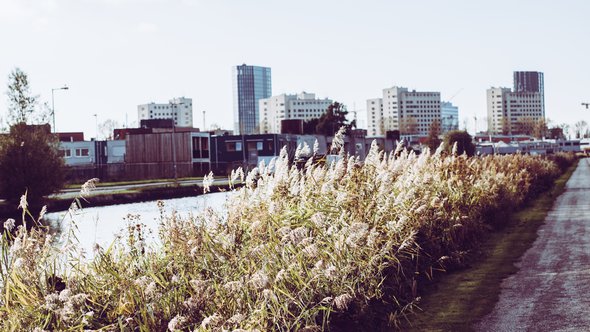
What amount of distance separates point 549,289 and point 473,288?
3.55 feet

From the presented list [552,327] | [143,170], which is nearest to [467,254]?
[552,327]

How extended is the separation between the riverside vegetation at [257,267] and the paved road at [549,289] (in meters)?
1.20

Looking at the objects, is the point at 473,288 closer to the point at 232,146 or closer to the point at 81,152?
the point at 232,146

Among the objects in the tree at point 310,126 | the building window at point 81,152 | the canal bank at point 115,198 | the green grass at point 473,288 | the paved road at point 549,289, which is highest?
the tree at point 310,126

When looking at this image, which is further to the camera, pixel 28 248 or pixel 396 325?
pixel 396 325

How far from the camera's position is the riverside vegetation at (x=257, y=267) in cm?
714

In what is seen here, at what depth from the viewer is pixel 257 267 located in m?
8.23

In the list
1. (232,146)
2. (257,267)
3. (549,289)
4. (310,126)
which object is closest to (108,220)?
(549,289)

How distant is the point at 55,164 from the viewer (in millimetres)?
36844

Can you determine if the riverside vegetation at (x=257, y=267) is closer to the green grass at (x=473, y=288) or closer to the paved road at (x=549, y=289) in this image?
the green grass at (x=473, y=288)

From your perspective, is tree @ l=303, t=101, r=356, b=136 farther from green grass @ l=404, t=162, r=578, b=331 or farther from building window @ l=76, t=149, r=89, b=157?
green grass @ l=404, t=162, r=578, b=331

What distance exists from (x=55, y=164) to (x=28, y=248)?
30584 mm

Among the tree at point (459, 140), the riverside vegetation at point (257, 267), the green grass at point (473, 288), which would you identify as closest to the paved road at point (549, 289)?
the green grass at point (473, 288)

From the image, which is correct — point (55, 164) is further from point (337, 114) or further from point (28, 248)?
point (337, 114)
